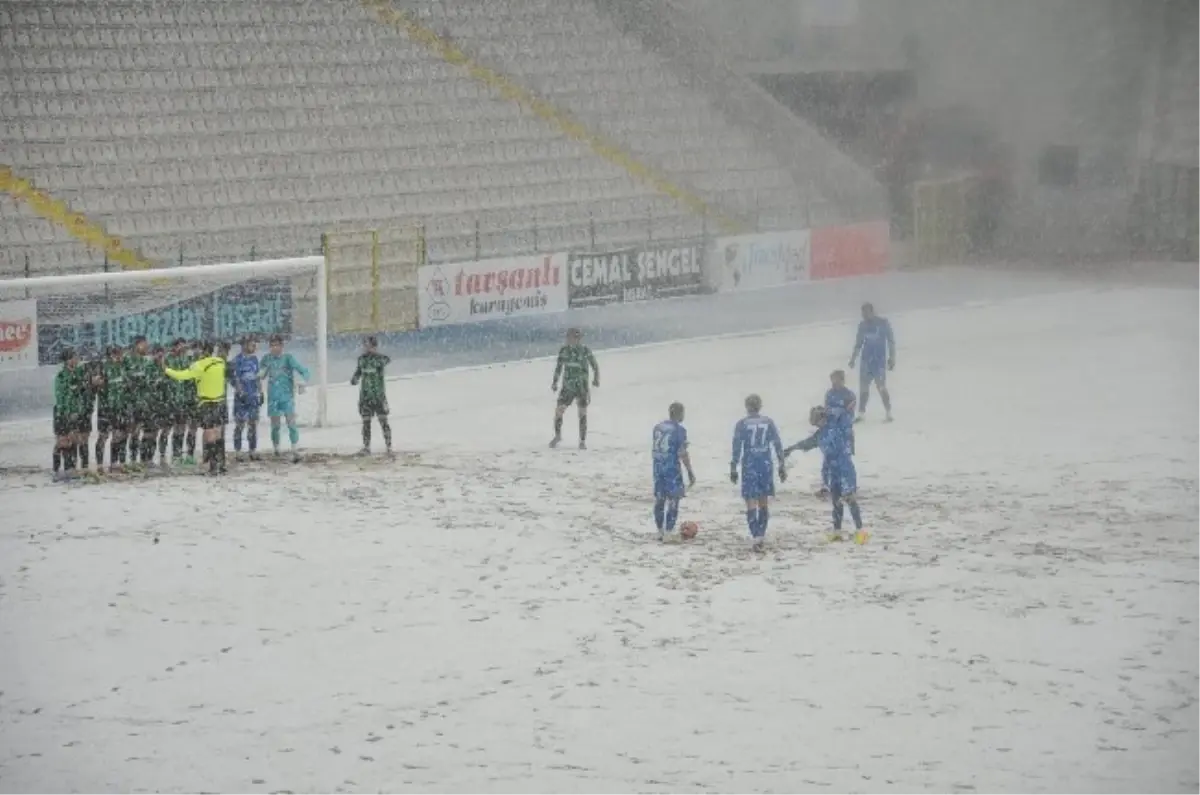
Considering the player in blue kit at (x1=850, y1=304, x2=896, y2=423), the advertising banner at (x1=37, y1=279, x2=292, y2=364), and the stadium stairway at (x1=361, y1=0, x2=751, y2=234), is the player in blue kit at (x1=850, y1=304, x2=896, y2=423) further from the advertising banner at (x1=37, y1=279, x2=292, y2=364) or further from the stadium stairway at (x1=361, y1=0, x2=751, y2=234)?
the stadium stairway at (x1=361, y1=0, x2=751, y2=234)

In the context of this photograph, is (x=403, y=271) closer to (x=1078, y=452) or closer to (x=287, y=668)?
(x=1078, y=452)

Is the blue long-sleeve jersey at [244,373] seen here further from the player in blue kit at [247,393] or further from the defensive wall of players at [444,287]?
the defensive wall of players at [444,287]

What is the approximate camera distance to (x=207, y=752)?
481 inches

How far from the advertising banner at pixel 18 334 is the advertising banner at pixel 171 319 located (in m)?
0.15

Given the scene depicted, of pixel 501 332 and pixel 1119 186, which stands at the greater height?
pixel 1119 186

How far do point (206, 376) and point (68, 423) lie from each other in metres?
1.65

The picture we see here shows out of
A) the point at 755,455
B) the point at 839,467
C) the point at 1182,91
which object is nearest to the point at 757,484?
the point at 755,455

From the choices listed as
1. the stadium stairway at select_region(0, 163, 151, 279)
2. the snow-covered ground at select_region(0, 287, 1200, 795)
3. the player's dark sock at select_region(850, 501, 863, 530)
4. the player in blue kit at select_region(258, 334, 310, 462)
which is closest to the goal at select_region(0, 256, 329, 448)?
the player in blue kit at select_region(258, 334, 310, 462)

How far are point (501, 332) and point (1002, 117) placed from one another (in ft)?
65.8

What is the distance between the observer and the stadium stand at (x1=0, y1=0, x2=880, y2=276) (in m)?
31.9

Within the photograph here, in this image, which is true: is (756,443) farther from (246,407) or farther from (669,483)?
(246,407)

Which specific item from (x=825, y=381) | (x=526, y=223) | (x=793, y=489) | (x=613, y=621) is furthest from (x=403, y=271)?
(x=613, y=621)

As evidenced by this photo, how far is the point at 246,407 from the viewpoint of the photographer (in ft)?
71.7

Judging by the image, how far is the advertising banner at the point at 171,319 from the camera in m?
24.1
